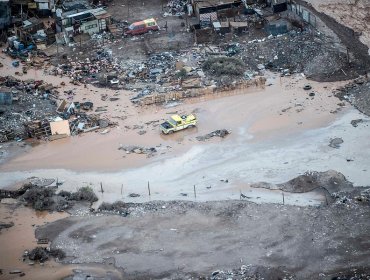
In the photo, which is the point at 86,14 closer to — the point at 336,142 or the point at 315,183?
the point at 336,142

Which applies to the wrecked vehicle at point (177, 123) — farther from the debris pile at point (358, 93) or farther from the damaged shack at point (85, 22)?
the damaged shack at point (85, 22)

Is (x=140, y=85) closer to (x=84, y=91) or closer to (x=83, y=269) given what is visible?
A: (x=84, y=91)

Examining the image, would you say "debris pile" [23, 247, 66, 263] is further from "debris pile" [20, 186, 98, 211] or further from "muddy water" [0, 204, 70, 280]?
"debris pile" [20, 186, 98, 211]

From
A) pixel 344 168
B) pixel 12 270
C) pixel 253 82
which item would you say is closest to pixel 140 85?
pixel 253 82

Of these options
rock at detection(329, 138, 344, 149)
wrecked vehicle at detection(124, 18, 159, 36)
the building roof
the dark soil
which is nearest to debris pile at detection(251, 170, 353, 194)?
rock at detection(329, 138, 344, 149)

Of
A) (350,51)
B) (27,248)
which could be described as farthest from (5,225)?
(350,51)

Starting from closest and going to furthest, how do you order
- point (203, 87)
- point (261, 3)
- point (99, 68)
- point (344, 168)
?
1. point (344, 168)
2. point (203, 87)
3. point (99, 68)
4. point (261, 3)

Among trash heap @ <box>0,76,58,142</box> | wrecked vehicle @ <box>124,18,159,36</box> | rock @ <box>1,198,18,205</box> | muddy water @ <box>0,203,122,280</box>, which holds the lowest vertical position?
muddy water @ <box>0,203,122,280</box>
